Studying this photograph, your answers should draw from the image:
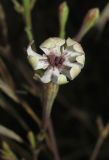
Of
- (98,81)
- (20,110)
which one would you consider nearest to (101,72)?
(98,81)

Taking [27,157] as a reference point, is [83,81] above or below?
above

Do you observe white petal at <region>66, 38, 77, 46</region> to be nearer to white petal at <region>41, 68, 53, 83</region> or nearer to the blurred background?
white petal at <region>41, 68, 53, 83</region>

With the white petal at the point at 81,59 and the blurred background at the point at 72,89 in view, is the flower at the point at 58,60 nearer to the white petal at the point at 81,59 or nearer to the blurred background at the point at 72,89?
the white petal at the point at 81,59

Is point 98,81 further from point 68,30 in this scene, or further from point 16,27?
point 16,27

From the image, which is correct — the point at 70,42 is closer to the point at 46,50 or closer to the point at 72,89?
the point at 46,50

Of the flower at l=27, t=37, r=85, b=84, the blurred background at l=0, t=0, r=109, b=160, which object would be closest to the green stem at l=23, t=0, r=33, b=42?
the flower at l=27, t=37, r=85, b=84

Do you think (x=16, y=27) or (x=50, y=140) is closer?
(x=50, y=140)
